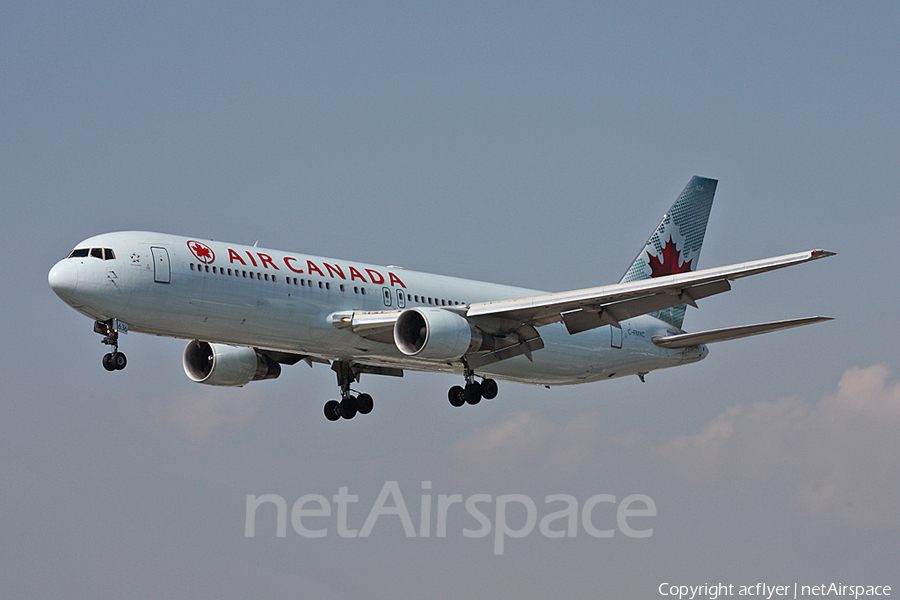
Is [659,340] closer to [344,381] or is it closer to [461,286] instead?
[461,286]

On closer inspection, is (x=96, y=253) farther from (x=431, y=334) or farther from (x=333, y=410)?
(x=333, y=410)

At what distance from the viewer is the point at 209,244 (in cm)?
3572

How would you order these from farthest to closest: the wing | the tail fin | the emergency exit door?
the tail fin < the wing < the emergency exit door

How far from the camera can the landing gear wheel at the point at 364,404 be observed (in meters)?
44.9

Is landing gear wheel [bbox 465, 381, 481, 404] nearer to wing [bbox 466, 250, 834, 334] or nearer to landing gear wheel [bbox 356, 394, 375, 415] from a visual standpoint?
wing [bbox 466, 250, 834, 334]

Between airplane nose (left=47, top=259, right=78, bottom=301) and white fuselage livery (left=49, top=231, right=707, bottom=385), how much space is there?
26 mm

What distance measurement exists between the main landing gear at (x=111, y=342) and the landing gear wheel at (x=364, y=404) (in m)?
12.2

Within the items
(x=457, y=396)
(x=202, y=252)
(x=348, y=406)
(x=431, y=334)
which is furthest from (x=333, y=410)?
(x=202, y=252)

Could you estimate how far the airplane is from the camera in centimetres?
3388

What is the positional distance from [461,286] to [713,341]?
27.9 feet

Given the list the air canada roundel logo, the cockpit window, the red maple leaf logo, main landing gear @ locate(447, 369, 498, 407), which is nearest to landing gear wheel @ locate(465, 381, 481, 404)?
main landing gear @ locate(447, 369, 498, 407)

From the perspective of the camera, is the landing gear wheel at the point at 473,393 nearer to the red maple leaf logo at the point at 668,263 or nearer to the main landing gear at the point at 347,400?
the main landing gear at the point at 347,400

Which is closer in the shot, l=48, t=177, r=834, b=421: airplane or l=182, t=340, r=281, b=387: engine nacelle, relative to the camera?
l=48, t=177, r=834, b=421: airplane

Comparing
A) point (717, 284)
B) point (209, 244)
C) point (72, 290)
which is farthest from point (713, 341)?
point (72, 290)
